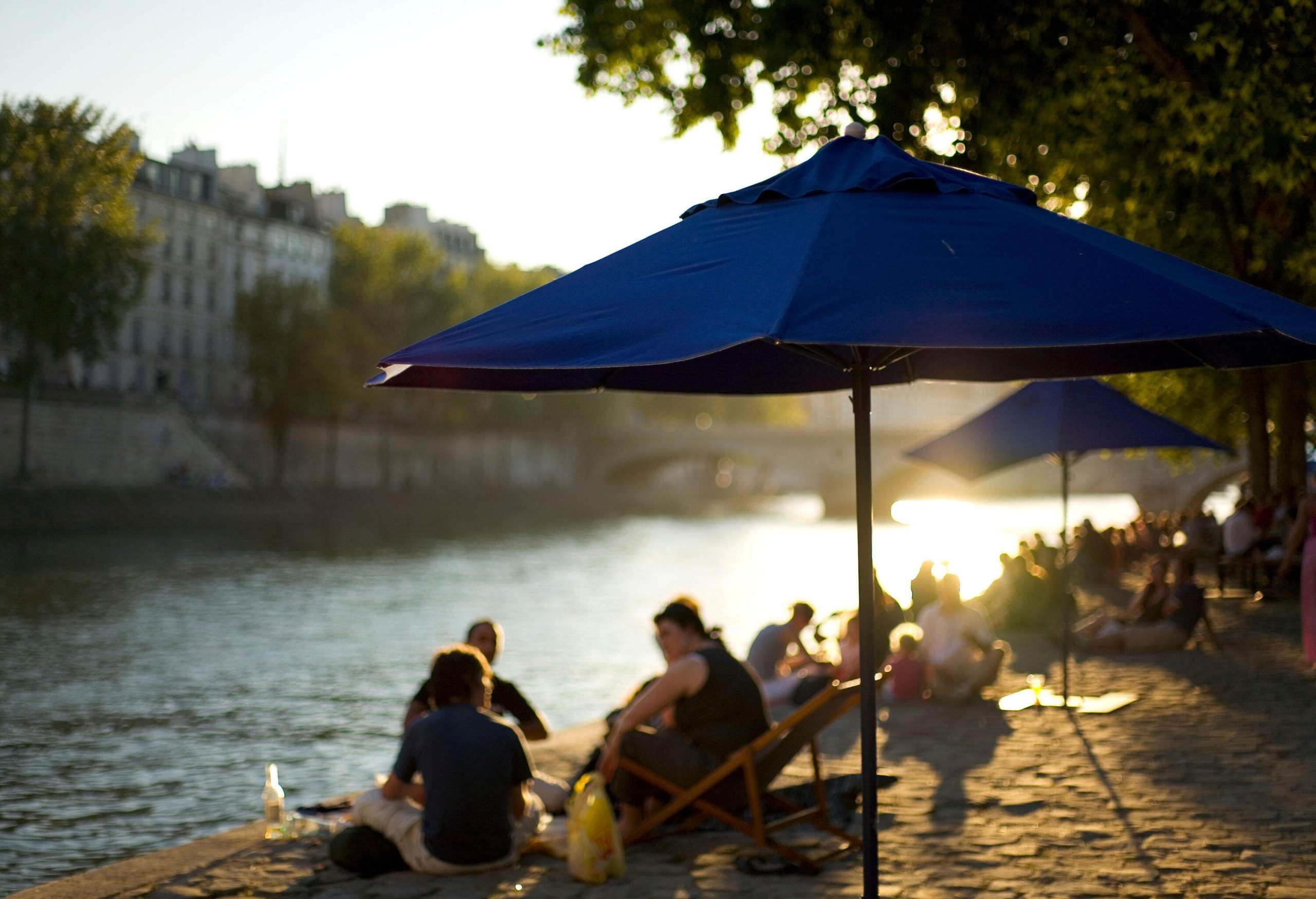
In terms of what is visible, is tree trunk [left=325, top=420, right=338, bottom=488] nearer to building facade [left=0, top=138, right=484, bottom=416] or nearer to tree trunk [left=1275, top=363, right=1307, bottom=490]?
building facade [left=0, top=138, right=484, bottom=416]

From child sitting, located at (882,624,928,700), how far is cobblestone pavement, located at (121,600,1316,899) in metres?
0.72

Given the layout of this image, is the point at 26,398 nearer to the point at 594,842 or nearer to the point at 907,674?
the point at 907,674

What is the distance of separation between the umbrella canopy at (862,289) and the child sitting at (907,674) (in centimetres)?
591

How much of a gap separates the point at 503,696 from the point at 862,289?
5131mm

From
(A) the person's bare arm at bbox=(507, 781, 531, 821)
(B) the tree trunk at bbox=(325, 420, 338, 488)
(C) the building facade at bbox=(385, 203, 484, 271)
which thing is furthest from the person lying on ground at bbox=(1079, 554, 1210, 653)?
(C) the building facade at bbox=(385, 203, 484, 271)

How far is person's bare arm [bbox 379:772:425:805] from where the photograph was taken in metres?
5.93

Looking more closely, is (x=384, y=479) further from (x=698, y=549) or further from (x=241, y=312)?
(x=698, y=549)

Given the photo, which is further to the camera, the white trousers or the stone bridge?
the stone bridge

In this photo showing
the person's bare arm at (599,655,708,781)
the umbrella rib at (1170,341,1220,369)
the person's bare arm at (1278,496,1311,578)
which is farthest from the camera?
the person's bare arm at (1278,496,1311,578)

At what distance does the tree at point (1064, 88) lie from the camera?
10.1 metres

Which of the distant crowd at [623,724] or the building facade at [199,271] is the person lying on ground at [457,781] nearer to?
the distant crowd at [623,724]

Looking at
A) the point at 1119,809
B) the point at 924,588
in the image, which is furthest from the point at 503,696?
the point at 924,588

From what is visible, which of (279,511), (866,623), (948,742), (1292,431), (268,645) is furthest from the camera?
(279,511)

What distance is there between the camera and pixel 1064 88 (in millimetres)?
11844
